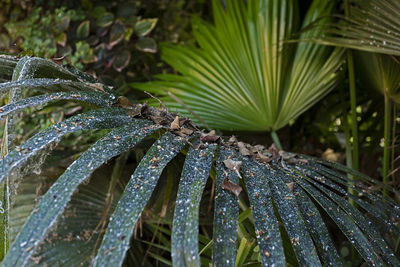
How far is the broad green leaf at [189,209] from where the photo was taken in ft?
1.46

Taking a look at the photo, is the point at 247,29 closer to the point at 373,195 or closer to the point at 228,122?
the point at 228,122

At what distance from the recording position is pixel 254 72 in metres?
1.24

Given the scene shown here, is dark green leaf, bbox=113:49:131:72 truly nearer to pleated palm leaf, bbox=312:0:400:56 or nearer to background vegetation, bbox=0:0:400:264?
background vegetation, bbox=0:0:400:264

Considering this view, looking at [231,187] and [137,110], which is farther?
[137,110]

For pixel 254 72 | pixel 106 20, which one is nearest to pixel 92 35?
pixel 106 20

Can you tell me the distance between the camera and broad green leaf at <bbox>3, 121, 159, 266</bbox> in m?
0.41

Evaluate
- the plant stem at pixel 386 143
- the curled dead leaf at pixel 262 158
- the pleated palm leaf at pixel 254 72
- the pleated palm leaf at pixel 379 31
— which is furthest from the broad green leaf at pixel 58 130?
the plant stem at pixel 386 143

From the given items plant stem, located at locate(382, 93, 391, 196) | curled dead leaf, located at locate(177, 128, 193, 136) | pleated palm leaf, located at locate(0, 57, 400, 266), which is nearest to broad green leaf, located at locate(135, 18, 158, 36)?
pleated palm leaf, located at locate(0, 57, 400, 266)

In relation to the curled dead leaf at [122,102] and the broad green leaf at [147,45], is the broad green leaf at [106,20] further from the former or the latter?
the curled dead leaf at [122,102]

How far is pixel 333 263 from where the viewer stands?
1.95 ft

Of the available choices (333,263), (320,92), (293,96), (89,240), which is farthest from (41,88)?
(320,92)

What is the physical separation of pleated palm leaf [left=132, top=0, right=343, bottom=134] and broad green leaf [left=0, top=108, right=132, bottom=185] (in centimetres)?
51

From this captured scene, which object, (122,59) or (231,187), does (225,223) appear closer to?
(231,187)

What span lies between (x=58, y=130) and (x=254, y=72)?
0.81 meters
